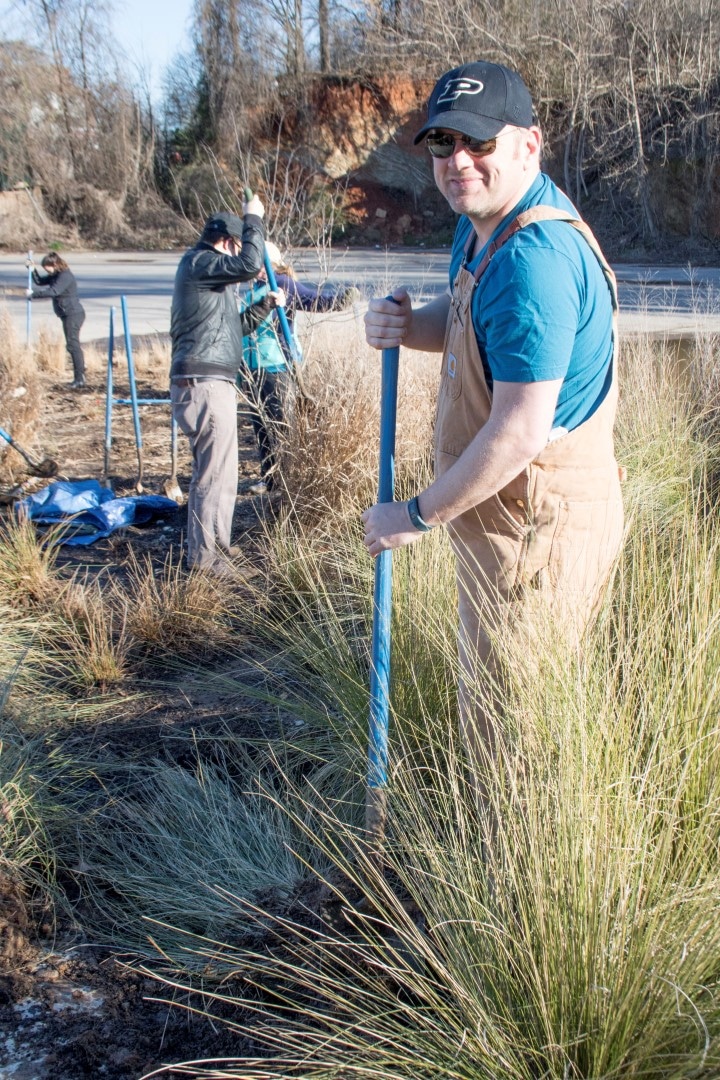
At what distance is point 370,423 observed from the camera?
5.33m

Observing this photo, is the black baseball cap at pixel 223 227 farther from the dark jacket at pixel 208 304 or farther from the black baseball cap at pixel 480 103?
the black baseball cap at pixel 480 103

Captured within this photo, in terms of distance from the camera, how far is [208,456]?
17.9 ft

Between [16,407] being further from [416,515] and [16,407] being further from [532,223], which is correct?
[532,223]

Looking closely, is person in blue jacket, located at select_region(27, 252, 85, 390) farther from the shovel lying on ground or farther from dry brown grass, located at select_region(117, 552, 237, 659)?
dry brown grass, located at select_region(117, 552, 237, 659)

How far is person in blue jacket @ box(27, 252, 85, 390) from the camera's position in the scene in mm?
10672

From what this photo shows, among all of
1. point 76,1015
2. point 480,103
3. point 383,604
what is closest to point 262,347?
point 383,604

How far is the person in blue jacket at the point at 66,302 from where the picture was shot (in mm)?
10672

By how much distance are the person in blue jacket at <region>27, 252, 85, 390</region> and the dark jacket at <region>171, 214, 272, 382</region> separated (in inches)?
215

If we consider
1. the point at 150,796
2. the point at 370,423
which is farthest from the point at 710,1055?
the point at 370,423

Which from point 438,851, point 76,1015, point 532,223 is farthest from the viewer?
point 76,1015

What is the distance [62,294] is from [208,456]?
658 centimetres

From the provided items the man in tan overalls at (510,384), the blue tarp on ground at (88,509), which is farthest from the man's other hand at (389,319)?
the blue tarp on ground at (88,509)

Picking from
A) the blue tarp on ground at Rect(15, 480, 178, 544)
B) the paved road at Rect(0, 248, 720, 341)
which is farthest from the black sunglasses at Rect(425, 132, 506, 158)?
the blue tarp on ground at Rect(15, 480, 178, 544)

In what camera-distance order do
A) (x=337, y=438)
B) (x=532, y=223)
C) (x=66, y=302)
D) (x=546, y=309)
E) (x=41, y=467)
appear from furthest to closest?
(x=66, y=302) → (x=41, y=467) → (x=337, y=438) → (x=532, y=223) → (x=546, y=309)
